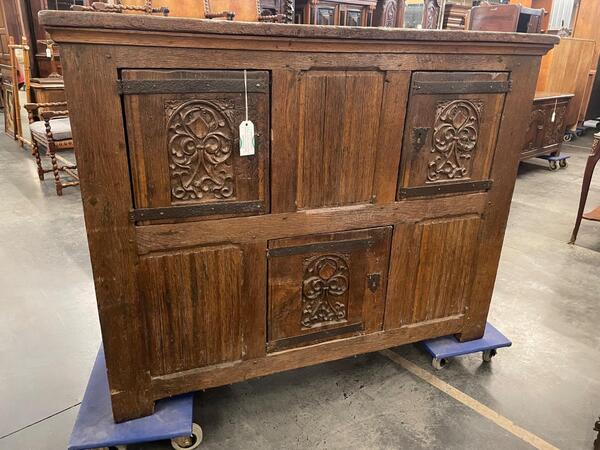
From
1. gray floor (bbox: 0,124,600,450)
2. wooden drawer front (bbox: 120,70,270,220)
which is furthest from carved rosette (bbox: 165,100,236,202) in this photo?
gray floor (bbox: 0,124,600,450)

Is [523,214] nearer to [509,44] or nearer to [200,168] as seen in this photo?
[509,44]

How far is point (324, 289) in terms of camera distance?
67.5 inches

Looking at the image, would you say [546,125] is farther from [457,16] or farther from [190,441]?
[190,441]

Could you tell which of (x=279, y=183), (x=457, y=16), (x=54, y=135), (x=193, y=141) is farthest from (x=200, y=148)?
(x=457, y=16)

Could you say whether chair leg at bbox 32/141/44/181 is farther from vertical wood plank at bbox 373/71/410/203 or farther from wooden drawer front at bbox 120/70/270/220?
vertical wood plank at bbox 373/71/410/203

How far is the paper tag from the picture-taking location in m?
1.39

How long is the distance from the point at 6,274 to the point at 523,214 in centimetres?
385

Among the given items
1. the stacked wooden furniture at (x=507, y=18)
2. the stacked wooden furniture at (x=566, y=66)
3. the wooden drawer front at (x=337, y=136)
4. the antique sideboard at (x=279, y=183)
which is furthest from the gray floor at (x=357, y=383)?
the stacked wooden furniture at (x=566, y=66)

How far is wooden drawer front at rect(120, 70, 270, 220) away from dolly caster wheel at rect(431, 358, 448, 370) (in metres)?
1.11

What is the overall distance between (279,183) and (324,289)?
454 mm

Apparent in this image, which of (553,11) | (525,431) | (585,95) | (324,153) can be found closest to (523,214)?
(525,431)

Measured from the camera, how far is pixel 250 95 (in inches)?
54.2

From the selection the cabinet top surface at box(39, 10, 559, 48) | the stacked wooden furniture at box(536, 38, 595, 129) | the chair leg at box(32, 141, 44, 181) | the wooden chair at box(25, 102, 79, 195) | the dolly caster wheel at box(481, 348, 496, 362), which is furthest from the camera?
the stacked wooden furniture at box(536, 38, 595, 129)

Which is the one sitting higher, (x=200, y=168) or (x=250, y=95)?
(x=250, y=95)
